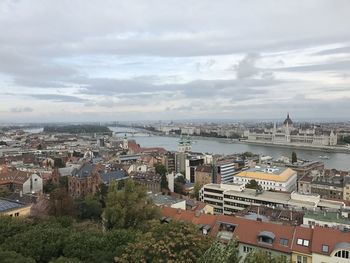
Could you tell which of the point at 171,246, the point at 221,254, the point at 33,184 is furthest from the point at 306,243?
the point at 33,184

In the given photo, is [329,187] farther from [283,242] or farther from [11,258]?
[11,258]

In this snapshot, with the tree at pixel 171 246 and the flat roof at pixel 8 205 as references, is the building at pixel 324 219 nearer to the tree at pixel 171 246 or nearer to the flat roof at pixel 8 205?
the tree at pixel 171 246

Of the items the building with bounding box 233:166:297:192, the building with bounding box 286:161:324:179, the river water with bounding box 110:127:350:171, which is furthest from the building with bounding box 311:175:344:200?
the river water with bounding box 110:127:350:171

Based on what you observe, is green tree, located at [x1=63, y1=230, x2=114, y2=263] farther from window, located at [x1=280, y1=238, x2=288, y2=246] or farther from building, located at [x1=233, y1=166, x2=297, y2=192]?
building, located at [x1=233, y1=166, x2=297, y2=192]

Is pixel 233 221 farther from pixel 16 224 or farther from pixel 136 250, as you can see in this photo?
pixel 16 224

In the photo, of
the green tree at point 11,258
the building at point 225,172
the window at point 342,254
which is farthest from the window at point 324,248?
the building at point 225,172

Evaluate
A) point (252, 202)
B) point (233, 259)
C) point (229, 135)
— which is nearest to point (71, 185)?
point (252, 202)
